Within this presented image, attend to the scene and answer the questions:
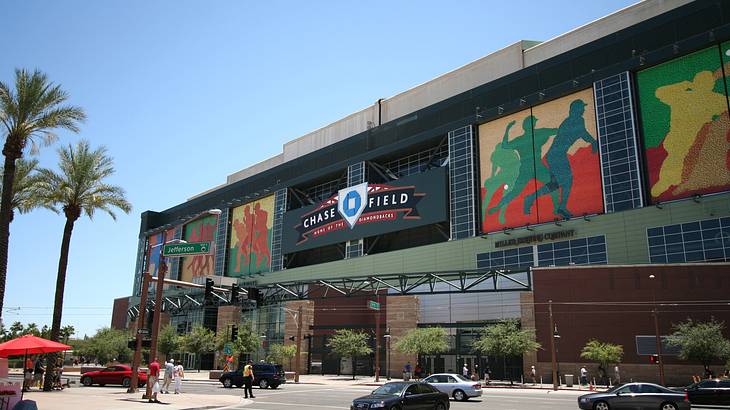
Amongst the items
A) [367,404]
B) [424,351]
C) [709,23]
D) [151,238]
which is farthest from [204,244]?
[151,238]

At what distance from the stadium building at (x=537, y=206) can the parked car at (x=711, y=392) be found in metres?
15.6

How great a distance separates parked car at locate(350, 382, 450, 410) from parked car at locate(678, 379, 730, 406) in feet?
47.8

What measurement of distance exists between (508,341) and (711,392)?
2152 cm

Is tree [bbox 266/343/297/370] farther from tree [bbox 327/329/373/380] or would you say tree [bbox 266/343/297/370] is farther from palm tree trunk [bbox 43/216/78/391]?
palm tree trunk [bbox 43/216/78/391]

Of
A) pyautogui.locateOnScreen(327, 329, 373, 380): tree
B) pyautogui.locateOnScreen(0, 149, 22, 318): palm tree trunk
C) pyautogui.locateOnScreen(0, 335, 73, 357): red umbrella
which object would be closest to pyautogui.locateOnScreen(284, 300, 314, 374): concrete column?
pyautogui.locateOnScreen(327, 329, 373, 380): tree

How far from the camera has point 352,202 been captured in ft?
272

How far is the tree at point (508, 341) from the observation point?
48.2 metres

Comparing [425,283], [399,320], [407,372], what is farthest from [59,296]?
[399,320]

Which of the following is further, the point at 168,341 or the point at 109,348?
the point at 109,348

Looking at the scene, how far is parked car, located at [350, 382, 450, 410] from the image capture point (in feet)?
63.9

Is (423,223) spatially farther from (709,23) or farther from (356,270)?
(709,23)

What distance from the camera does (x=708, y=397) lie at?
27.5 meters

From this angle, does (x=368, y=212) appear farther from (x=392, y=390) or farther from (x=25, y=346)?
(x=392, y=390)

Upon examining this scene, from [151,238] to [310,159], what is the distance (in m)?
53.3
